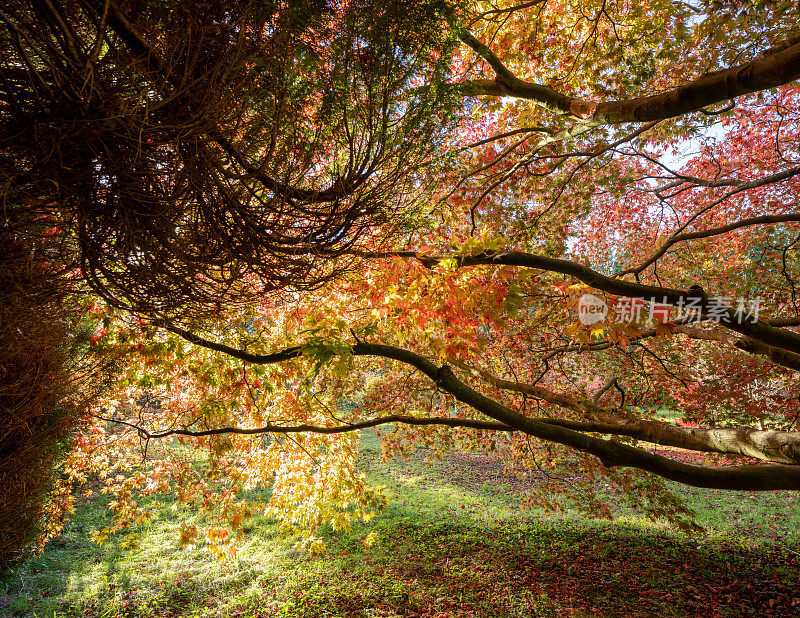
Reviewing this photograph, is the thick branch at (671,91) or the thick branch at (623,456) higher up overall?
the thick branch at (671,91)

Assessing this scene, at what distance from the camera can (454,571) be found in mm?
7273

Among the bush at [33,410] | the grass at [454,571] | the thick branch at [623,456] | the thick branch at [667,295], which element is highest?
the thick branch at [667,295]

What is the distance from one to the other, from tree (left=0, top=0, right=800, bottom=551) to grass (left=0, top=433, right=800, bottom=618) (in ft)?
5.35

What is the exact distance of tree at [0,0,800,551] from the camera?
5.54ft

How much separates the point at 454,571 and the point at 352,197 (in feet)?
24.4

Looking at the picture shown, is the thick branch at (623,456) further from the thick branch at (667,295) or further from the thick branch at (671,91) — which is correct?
the thick branch at (671,91)

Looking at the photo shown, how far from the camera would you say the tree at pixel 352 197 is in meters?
1.69

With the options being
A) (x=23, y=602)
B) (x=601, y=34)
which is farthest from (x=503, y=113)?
(x=23, y=602)

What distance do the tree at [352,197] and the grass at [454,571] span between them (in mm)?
1630

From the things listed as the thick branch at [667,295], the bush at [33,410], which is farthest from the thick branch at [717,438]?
the bush at [33,410]

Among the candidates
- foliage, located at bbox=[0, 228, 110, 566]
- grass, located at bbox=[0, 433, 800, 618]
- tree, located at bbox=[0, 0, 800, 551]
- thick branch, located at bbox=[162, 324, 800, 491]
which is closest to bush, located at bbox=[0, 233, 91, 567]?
foliage, located at bbox=[0, 228, 110, 566]

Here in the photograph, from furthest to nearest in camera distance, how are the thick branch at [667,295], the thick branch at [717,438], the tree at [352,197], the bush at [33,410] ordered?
the bush at [33,410] → the thick branch at [717,438] → the thick branch at [667,295] → the tree at [352,197]

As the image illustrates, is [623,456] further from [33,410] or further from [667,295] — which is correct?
[33,410]

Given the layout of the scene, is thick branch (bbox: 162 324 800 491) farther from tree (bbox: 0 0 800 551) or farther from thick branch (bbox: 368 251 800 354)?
thick branch (bbox: 368 251 800 354)
